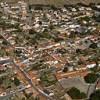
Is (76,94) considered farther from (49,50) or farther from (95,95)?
(49,50)

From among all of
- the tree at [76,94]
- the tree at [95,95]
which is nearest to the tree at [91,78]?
the tree at [95,95]

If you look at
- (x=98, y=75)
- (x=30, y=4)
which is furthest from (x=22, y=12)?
(x=98, y=75)

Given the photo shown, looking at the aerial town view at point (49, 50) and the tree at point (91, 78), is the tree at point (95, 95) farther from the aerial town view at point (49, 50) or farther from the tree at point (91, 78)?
the tree at point (91, 78)

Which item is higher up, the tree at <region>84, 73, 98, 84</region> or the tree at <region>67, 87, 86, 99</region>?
the tree at <region>67, 87, 86, 99</region>

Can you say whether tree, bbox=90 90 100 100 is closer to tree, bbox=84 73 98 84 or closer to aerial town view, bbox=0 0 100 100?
aerial town view, bbox=0 0 100 100

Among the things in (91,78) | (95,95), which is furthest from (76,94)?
(91,78)

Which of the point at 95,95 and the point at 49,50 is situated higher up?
the point at 95,95

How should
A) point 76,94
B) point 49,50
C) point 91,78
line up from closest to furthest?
point 76,94, point 91,78, point 49,50

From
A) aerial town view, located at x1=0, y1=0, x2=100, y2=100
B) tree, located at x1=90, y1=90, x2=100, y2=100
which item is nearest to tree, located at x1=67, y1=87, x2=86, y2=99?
aerial town view, located at x1=0, y1=0, x2=100, y2=100

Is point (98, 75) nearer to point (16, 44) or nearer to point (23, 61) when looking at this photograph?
point (23, 61)
